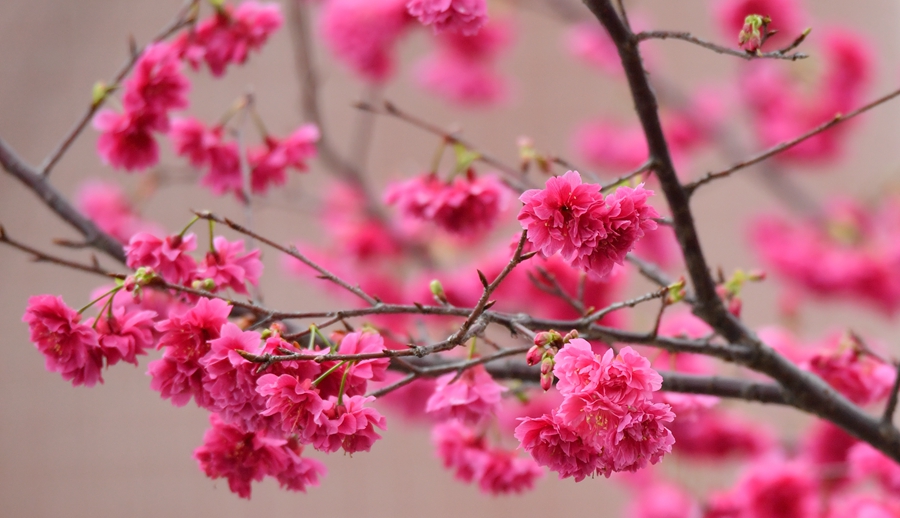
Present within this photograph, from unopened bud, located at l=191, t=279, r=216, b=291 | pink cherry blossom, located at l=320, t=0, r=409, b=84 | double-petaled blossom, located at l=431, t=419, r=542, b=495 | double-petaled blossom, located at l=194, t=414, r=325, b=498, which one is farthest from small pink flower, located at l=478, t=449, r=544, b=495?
pink cherry blossom, located at l=320, t=0, r=409, b=84

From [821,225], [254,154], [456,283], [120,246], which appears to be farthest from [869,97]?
[120,246]

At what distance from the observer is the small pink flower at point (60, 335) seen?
416 millimetres

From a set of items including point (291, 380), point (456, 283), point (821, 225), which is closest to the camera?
point (291, 380)

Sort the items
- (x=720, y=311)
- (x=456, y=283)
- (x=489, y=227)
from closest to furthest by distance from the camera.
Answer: (x=720, y=311)
(x=489, y=227)
(x=456, y=283)

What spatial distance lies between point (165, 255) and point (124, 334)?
0.05 m

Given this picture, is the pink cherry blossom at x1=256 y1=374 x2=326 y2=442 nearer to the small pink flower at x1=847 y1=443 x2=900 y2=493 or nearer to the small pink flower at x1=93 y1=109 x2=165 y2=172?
the small pink flower at x1=93 y1=109 x2=165 y2=172

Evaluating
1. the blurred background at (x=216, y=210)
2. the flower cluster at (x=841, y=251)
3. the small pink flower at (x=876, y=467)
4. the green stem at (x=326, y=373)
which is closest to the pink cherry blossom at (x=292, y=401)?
the green stem at (x=326, y=373)

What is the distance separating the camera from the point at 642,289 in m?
1.68

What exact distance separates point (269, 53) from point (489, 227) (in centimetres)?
125

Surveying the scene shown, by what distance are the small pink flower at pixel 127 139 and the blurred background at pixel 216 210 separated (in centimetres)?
58

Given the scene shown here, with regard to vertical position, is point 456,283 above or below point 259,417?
above

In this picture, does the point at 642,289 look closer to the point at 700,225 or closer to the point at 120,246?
the point at 700,225

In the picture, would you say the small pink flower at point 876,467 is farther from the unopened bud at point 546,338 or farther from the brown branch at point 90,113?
the brown branch at point 90,113

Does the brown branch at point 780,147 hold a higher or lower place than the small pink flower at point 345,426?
higher
